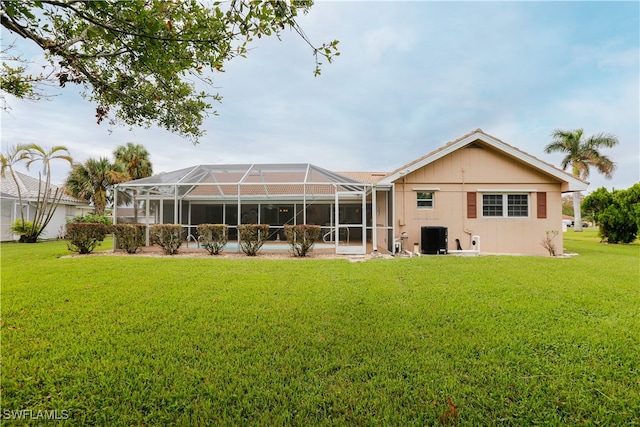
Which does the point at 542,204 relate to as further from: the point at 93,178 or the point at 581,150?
the point at 93,178

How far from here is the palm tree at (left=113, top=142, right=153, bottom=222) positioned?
2212 centimetres

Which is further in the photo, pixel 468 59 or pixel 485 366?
pixel 468 59

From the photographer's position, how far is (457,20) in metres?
6.67

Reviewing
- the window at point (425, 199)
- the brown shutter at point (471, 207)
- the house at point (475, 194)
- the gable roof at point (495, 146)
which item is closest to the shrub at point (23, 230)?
the house at point (475, 194)

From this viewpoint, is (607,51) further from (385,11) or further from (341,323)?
(341,323)

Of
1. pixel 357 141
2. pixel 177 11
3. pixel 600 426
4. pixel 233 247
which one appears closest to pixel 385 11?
pixel 177 11

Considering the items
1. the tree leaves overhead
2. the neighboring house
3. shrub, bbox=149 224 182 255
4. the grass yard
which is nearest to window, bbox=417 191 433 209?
the grass yard

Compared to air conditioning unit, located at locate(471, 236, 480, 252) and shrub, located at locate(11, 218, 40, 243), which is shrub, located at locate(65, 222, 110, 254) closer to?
shrub, located at locate(11, 218, 40, 243)

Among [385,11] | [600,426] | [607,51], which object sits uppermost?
[607,51]

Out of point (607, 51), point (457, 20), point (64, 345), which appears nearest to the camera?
point (64, 345)

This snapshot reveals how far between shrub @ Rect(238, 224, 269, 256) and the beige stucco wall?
19.5ft

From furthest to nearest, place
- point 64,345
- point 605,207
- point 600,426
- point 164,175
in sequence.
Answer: point 605,207 → point 164,175 → point 64,345 → point 600,426

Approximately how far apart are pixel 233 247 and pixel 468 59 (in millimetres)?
12301

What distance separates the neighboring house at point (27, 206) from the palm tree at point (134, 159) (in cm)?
479
